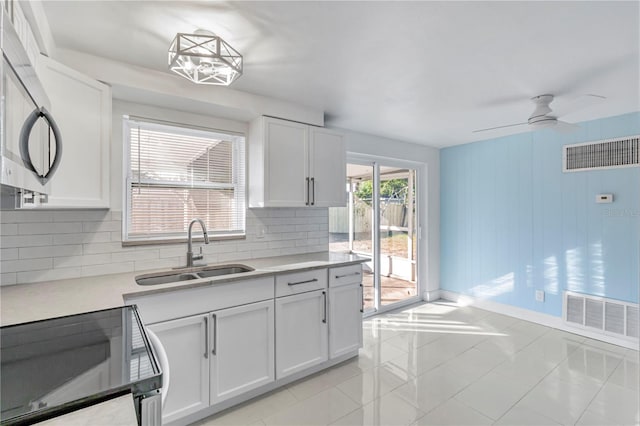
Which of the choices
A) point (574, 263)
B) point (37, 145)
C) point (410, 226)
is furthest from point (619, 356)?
point (37, 145)

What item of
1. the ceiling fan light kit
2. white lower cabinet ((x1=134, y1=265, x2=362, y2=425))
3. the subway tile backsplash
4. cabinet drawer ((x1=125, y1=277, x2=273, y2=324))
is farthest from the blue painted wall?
the ceiling fan light kit

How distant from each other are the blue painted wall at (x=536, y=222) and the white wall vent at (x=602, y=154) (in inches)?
2.7

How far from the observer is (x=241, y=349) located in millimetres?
2166

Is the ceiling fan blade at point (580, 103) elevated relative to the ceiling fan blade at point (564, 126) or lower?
elevated

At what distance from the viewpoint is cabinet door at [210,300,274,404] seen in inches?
81.1

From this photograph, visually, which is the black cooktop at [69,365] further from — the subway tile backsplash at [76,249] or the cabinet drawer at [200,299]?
the subway tile backsplash at [76,249]

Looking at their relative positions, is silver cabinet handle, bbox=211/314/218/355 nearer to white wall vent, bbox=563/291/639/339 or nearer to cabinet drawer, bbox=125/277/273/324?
cabinet drawer, bbox=125/277/273/324

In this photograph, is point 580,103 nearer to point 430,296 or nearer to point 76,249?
point 430,296

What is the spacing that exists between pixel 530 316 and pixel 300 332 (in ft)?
10.2

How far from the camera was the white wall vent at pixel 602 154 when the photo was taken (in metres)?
3.06

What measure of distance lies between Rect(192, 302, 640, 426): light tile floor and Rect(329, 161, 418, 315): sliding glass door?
89 cm

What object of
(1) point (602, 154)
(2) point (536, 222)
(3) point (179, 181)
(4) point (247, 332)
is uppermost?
(1) point (602, 154)

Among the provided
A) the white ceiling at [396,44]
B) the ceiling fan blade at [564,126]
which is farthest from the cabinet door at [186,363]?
the ceiling fan blade at [564,126]

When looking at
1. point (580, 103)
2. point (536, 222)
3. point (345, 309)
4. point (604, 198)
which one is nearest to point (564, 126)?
point (580, 103)
